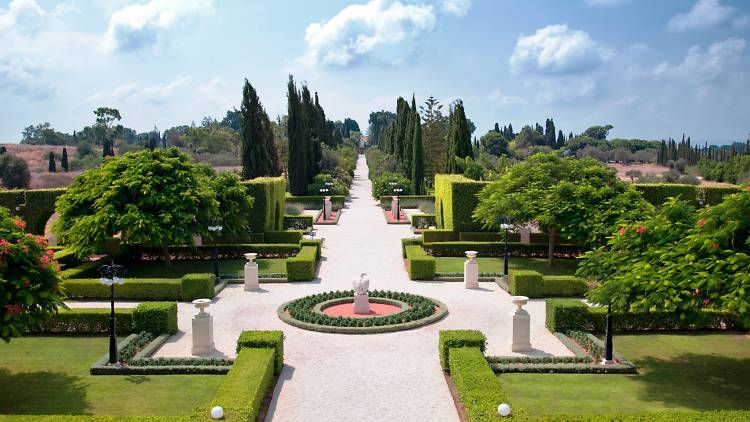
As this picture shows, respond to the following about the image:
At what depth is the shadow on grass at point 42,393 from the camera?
37.1 feet

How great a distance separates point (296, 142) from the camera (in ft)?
170

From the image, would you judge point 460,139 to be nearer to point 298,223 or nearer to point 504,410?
point 298,223

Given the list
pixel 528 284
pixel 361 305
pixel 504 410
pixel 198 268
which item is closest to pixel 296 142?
pixel 198 268

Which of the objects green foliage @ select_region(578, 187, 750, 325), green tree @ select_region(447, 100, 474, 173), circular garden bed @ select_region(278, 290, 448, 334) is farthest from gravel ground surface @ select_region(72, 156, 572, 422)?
green tree @ select_region(447, 100, 474, 173)

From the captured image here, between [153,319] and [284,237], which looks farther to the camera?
[284,237]

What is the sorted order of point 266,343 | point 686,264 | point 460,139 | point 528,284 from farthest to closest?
1. point 460,139
2. point 528,284
3. point 266,343
4. point 686,264

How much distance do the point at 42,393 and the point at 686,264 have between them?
1307 centimetres

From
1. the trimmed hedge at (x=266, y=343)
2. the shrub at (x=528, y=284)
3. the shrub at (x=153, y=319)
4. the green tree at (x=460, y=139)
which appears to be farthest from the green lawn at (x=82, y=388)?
the green tree at (x=460, y=139)

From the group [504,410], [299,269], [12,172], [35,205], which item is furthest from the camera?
[12,172]

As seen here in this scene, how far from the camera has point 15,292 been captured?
36.5 ft

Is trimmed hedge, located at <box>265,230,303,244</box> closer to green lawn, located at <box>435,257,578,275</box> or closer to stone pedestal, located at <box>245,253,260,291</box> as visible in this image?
green lawn, located at <box>435,257,578,275</box>

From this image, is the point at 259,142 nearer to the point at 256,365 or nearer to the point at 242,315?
the point at 242,315

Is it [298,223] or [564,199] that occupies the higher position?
[564,199]

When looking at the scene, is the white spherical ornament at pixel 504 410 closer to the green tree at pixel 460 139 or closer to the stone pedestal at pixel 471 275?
the stone pedestal at pixel 471 275
